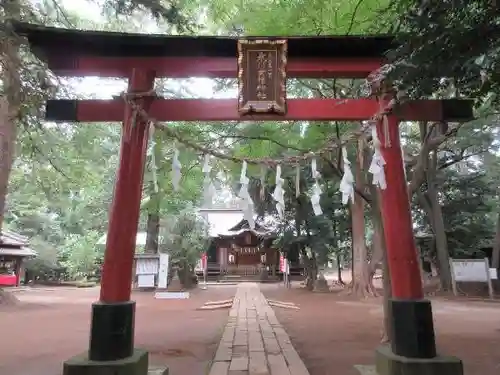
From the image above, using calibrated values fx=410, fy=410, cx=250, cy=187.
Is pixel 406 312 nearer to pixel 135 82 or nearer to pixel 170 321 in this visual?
pixel 135 82

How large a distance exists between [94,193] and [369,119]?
24275mm

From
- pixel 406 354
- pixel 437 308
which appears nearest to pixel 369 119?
pixel 406 354

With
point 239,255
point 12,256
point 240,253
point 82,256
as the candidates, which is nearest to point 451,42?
point 12,256

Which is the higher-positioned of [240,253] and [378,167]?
[240,253]

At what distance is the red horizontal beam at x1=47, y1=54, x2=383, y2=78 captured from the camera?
5.36m

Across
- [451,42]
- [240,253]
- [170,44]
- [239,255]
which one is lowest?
[239,255]

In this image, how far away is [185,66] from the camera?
5418 mm

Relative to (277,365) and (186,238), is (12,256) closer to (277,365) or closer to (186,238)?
(186,238)

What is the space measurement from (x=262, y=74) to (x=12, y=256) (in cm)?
2378

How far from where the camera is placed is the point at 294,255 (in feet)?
71.1

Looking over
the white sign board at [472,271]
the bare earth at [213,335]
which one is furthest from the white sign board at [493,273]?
the bare earth at [213,335]

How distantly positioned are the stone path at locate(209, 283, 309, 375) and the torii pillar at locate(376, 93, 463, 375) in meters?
1.20

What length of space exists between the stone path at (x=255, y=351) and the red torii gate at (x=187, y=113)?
1149mm

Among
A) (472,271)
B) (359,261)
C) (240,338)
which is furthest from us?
(359,261)
